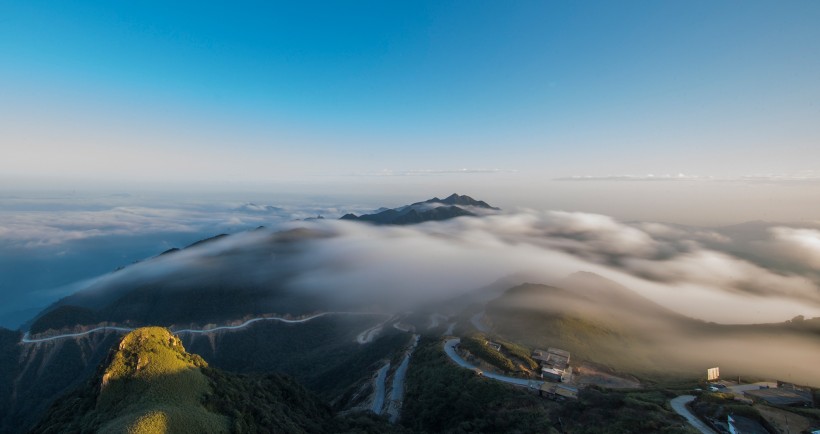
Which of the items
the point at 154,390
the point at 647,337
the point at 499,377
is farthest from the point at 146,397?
the point at 647,337

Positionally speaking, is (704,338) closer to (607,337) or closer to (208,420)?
(607,337)

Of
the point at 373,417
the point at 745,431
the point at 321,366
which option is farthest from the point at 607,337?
the point at 321,366

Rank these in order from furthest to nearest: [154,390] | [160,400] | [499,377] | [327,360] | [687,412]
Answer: [327,360] < [499,377] < [687,412] < [154,390] < [160,400]

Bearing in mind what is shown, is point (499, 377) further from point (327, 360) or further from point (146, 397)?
point (327, 360)

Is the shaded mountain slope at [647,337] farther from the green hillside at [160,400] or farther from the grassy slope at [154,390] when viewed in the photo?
the grassy slope at [154,390]

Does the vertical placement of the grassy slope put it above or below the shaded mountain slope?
above

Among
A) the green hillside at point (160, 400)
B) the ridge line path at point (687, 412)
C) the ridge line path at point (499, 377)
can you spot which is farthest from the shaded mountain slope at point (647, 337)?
the green hillside at point (160, 400)

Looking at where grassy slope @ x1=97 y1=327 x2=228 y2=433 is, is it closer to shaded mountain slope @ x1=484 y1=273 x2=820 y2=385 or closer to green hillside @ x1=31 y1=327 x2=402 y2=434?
green hillside @ x1=31 y1=327 x2=402 y2=434

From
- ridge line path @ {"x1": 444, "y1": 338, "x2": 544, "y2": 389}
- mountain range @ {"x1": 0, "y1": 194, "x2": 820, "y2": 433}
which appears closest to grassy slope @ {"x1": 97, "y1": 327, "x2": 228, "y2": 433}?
mountain range @ {"x1": 0, "y1": 194, "x2": 820, "y2": 433}
